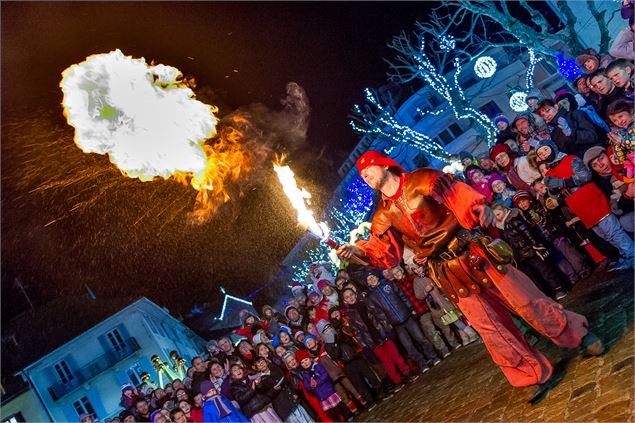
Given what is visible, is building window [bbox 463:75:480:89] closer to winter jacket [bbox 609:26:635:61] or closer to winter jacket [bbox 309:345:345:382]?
winter jacket [bbox 609:26:635:61]

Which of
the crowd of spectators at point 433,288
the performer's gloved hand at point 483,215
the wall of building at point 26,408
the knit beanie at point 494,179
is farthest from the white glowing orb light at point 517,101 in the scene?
the wall of building at point 26,408

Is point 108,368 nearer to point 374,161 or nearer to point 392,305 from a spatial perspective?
point 392,305

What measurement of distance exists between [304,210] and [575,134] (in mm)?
5217

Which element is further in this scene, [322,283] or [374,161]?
[322,283]

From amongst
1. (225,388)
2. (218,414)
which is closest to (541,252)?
(225,388)

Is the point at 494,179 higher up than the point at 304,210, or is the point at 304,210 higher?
the point at 304,210

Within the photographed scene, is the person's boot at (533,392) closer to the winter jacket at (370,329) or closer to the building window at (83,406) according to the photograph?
the winter jacket at (370,329)

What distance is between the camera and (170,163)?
38.4ft

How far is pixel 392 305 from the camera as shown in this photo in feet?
27.9

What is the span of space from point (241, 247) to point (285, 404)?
116ft

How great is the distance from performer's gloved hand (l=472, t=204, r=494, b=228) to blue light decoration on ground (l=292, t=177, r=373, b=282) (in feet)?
107

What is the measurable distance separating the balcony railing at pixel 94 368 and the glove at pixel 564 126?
101 ft

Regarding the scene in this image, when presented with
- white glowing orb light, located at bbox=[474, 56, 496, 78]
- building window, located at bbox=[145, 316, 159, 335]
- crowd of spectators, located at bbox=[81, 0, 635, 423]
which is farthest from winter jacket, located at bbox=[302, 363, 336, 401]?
building window, located at bbox=[145, 316, 159, 335]

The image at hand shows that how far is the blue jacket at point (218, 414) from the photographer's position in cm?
772
